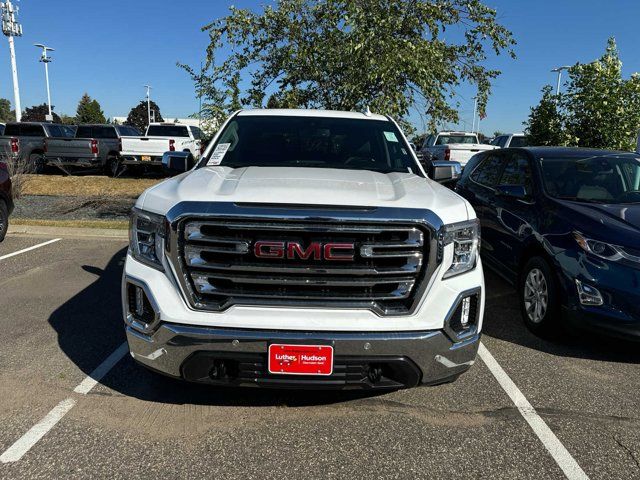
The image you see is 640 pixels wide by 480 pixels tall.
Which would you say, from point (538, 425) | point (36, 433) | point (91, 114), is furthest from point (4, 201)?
point (91, 114)

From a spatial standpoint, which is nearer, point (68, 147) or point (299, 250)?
A: point (299, 250)

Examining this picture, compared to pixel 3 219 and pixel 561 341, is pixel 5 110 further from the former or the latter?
pixel 561 341

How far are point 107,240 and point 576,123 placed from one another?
8.84m

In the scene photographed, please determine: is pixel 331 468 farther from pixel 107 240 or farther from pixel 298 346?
pixel 107 240

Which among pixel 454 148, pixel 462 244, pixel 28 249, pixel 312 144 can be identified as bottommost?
pixel 28 249

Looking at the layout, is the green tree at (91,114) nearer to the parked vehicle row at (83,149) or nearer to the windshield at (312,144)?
the parked vehicle row at (83,149)

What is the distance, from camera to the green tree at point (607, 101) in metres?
9.27

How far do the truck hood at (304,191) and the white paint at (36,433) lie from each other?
53.3 inches

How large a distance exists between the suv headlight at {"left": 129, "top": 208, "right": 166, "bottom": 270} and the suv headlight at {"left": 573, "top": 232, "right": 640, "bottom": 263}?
322cm

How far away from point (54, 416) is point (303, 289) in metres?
1.72

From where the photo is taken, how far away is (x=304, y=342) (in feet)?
8.63

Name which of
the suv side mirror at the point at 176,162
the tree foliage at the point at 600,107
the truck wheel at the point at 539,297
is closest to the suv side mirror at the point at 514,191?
the truck wheel at the point at 539,297

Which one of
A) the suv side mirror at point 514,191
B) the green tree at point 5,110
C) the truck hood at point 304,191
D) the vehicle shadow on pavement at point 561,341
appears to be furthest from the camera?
the green tree at point 5,110

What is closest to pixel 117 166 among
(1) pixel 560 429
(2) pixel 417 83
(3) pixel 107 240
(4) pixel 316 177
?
(3) pixel 107 240
